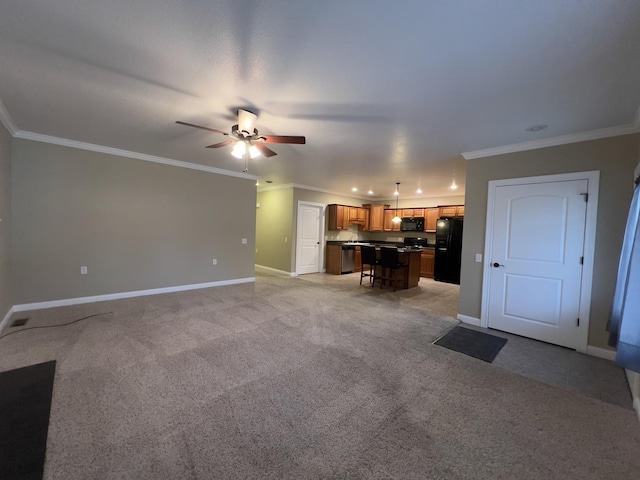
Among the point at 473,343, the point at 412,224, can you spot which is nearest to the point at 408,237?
the point at 412,224

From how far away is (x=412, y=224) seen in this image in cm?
824

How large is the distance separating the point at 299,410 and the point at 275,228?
6047 mm

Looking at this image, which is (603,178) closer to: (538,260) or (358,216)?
(538,260)

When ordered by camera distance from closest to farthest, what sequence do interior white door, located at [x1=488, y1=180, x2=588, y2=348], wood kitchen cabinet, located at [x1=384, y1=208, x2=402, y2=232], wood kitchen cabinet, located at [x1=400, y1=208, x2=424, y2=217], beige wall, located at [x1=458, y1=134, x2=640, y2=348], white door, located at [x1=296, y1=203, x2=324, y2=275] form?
beige wall, located at [x1=458, y1=134, x2=640, y2=348] < interior white door, located at [x1=488, y1=180, x2=588, y2=348] < white door, located at [x1=296, y1=203, x2=324, y2=275] < wood kitchen cabinet, located at [x1=400, y1=208, x2=424, y2=217] < wood kitchen cabinet, located at [x1=384, y1=208, x2=402, y2=232]

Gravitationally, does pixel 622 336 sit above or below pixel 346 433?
above

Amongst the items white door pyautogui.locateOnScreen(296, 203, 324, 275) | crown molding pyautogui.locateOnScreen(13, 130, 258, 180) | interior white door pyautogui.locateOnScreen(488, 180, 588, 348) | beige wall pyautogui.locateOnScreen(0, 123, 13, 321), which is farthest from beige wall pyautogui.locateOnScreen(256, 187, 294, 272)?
beige wall pyautogui.locateOnScreen(0, 123, 13, 321)

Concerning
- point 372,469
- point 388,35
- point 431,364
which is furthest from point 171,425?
point 388,35

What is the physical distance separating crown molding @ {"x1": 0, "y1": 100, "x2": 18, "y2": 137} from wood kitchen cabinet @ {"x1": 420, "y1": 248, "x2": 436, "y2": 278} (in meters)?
8.31

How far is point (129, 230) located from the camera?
15.3 ft

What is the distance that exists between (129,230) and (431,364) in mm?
5209

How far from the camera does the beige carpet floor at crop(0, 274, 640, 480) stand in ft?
4.89

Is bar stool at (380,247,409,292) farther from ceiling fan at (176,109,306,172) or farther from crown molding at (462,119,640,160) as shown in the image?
ceiling fan at (176,109,306,172)

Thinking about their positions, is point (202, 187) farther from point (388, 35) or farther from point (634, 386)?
point (634, 386)

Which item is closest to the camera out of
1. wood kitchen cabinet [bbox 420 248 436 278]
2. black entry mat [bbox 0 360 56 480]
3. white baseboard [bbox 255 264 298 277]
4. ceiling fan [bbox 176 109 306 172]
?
black entry mat [bbox 0 360 56 480]
